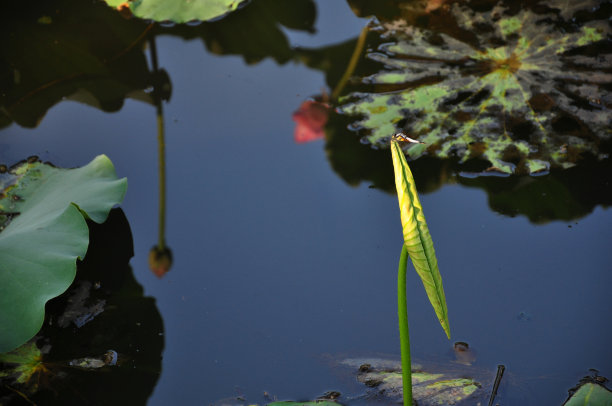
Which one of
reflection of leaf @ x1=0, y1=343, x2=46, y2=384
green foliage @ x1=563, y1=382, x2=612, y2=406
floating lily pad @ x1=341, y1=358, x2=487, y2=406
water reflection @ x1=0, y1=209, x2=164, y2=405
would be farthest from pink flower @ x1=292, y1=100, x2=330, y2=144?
green foliage @ x1=563, y1=382, x2=612, y2=406

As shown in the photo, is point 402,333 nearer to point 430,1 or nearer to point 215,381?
point 215,381

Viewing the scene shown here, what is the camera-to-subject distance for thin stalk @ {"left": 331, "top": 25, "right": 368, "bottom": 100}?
7.18 ft

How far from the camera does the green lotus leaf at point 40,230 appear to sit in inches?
54.1

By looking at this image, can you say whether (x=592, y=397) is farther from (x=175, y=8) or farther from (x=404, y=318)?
(x=175, y=8)

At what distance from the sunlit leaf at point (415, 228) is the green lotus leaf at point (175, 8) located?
1735 millimetres

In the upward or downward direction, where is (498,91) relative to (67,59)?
downward

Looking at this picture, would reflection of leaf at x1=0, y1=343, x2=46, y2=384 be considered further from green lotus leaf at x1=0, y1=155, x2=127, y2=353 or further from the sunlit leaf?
the sunlit leaf

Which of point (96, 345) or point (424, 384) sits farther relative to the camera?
point (96, 345)

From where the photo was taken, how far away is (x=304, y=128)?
6.84 feet

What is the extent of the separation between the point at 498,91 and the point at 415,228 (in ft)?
4.36

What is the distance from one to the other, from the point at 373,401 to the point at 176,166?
1010mm

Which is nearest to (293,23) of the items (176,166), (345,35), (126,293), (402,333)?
(345,35)

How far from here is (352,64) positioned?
7.45ft

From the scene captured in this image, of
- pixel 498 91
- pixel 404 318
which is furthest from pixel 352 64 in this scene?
pixel 404 318
